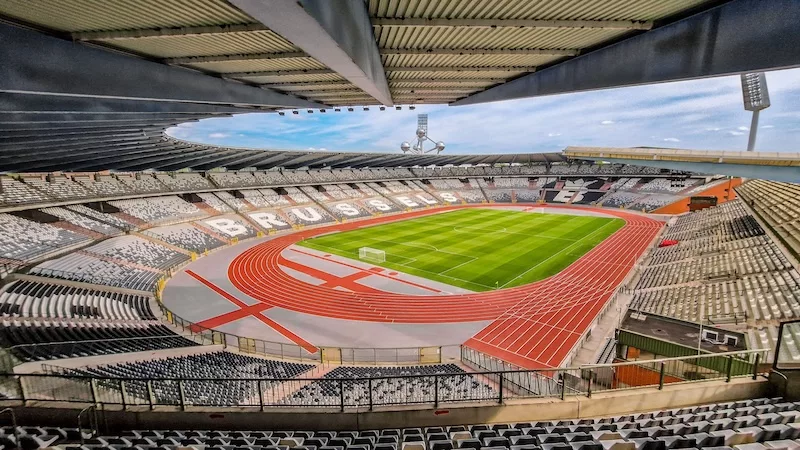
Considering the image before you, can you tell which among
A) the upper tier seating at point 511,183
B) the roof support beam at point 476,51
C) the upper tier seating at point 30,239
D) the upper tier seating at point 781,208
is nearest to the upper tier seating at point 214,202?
the upper tier seating at point 30,239

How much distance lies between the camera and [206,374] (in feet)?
37.4

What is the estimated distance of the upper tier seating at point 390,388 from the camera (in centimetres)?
955

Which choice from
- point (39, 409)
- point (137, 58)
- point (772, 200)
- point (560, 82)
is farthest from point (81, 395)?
point (772, 200)

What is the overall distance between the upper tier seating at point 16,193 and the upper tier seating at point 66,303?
10746 millimetres

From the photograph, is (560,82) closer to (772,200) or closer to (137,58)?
(137,58)

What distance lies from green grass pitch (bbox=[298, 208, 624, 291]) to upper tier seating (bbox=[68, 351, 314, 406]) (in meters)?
12.5

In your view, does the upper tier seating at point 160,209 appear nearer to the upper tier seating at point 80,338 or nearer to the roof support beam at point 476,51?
the upper tier seating at point 80,338

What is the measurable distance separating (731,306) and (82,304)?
26.2 metres

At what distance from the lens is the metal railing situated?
6551 mm

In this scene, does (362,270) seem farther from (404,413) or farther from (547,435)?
(547,435)

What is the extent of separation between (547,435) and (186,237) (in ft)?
109

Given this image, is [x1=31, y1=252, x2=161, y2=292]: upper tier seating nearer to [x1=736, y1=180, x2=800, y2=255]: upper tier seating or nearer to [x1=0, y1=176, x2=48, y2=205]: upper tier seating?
[x1=0, y1=176, x2=48, y2=205]: upper tier seating

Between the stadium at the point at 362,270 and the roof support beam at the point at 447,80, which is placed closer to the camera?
the stadium at the point at 362,270

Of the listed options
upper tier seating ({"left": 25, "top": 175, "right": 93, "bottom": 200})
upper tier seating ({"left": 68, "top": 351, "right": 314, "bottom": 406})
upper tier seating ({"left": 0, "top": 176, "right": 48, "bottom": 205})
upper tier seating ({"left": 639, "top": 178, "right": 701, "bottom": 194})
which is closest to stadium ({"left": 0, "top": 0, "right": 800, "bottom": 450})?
upper tier seating ({"left": 68, "top": 351, "right": 314, "bottom": 406})
